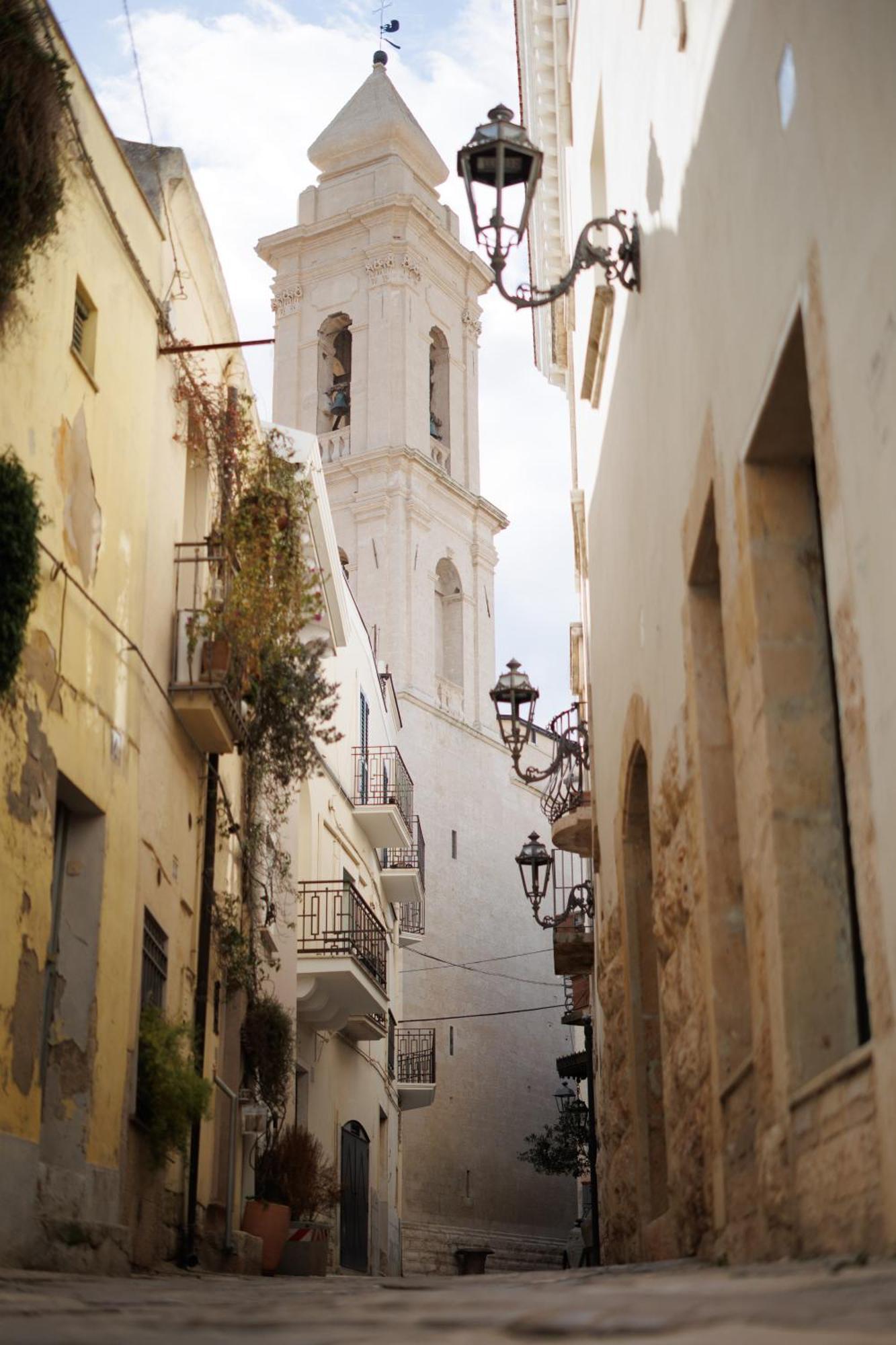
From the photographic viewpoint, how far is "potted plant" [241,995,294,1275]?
44.4ft

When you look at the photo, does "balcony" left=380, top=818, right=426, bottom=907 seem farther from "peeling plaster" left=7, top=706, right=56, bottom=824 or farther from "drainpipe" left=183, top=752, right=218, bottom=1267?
"peeling plaster" left=7, top=706, right=56, bottom=824

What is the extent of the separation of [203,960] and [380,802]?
42.7 ft

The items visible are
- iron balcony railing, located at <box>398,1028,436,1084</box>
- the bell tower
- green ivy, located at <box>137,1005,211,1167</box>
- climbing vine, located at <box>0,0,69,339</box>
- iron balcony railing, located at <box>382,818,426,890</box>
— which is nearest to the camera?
climbing vine, located at <box>0,0,69,339</box>

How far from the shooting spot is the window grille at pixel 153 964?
10.3 meters

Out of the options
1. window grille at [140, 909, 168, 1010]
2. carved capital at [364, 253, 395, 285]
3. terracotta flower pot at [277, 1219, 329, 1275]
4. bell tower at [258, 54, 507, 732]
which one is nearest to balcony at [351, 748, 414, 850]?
bell tower at [258, 54, 507, 732]

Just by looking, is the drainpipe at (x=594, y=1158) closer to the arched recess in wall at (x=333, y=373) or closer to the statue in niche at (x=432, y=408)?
the arched recess in wall at (x=333, y=373)

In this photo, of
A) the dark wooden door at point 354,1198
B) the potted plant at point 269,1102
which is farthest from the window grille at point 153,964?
the dark wooden door at point 354,1198

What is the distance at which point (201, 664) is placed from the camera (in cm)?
1148

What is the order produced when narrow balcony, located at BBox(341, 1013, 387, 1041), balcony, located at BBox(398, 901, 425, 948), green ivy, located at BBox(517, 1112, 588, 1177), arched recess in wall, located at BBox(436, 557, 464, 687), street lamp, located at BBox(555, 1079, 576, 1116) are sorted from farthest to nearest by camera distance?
1. arched recess in wall, located at BBox(436, 557, 464, 687)
2. green ivy, located at BBox(517, 1112, 588, 1177)
3. street lamp, located at BBox(555, 1079, 576, 1116)
4. balcony, located at BBox(398, 901, 425, 948)
5. narrow balcony, located at BBox(341, 1013, 387, 1041)

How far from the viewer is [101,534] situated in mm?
9523

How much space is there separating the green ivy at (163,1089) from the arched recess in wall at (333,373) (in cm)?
3007

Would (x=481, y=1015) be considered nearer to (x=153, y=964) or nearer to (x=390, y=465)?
(x=390, y=465)

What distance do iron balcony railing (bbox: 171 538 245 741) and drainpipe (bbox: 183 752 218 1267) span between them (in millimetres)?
625

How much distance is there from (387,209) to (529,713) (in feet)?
85.4
